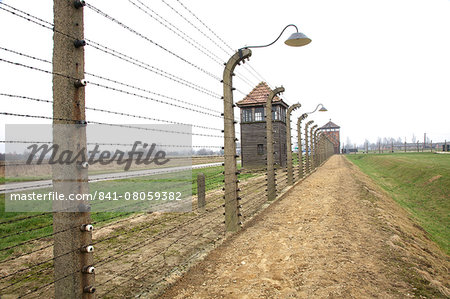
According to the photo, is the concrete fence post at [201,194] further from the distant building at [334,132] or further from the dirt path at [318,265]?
the distant building at [334,132]

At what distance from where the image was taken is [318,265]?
11.4 feet

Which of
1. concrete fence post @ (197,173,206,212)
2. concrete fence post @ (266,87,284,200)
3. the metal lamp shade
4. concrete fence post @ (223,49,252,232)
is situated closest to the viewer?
concrete fence post @ (223,49,252,232)

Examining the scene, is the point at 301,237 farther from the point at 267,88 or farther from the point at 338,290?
the point at 267,88

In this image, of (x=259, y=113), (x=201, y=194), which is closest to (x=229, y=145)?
(x=201, y=194)

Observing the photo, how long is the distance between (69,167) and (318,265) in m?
2.98

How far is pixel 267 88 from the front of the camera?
2214cm

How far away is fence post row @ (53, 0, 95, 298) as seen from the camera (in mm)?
2150

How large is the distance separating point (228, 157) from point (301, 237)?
5.96 ft

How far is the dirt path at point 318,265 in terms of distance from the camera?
9.56ft

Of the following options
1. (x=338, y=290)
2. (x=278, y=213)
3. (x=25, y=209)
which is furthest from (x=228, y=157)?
(x=25, y=209)

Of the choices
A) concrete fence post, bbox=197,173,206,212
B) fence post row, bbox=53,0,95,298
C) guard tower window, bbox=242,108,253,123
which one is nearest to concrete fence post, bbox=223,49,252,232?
concrete fence post, bbox=197,173,206,212

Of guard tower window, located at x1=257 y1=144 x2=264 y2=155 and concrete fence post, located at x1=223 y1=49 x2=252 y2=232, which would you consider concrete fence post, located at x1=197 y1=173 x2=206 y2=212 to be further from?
guard tower window, located at x1=257 y1=144 x2=264 y2=155

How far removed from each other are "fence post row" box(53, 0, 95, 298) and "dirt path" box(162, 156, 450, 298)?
3.68ft

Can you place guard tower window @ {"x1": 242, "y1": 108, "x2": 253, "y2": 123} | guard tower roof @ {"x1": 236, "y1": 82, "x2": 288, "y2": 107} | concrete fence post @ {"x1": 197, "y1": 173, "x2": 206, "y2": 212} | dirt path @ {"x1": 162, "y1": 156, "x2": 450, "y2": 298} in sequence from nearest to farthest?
1. dirt path @ {"x1": 162, "y1": 156, "x2": 450, "y2": 298}
2. concrete fence post @ {"x1": 197, "y1": 173, "x2": 206, "y2": 212}
3. guard tower roof @ {"x1": 236, "y1": 82, "x2": 288, "y2": 107}
4. guard tower window @ {"x1": 242, "y1": 108, "x2": 253, "y2": 123}
